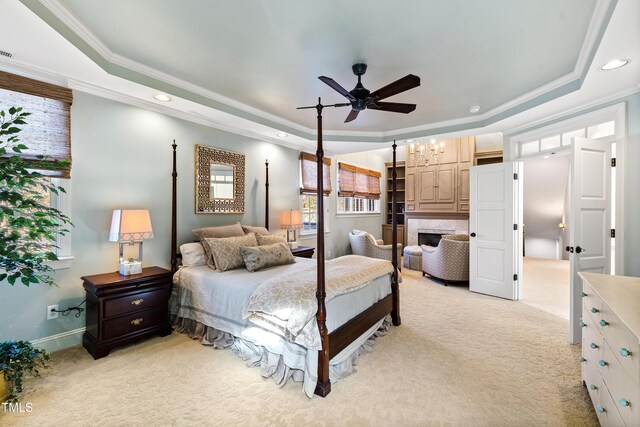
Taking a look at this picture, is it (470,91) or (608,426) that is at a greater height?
(470,91)

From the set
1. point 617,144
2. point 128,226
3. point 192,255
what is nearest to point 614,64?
point 617,144

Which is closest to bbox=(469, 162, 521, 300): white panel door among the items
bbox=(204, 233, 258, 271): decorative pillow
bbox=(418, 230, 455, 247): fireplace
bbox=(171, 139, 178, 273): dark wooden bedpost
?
bbox=(418, 230, 455, 247): fireplace

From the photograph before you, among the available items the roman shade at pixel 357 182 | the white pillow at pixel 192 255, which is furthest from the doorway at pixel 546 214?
the white pillow at pixel 192 255

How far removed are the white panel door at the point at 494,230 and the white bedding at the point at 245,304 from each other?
219cm

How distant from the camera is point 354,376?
88.4 inches

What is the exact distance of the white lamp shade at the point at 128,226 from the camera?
268 cm

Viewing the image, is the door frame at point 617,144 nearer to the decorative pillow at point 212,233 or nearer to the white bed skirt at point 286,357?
the white bed skirt at point 286,357

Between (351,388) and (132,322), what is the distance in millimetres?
2066

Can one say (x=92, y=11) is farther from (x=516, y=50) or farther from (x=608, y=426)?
(x=608, y=426)

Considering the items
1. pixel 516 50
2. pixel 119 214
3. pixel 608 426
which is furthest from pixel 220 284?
pixel 516 50

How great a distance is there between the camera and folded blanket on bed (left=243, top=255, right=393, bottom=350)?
2039 mm

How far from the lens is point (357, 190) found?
7039 millimetres

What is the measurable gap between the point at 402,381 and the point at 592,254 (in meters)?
2.33

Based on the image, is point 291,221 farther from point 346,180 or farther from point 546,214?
point 546,214
